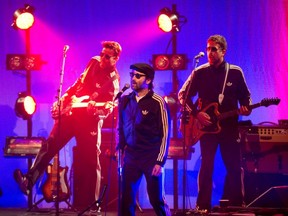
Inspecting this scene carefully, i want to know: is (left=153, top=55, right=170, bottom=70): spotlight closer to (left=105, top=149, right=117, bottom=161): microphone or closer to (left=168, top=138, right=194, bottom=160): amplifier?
(left=168, top=138, right=194, bottom=160): amplifier

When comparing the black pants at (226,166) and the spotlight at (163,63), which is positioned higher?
the spotlight at (163,63)

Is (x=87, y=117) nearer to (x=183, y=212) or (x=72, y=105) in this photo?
(x=72, y=105)

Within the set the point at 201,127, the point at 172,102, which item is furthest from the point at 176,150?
the point at 201,127

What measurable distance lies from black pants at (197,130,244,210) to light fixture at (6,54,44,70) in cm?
345

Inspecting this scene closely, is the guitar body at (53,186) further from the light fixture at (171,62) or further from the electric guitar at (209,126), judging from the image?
the light fixture at (171,62)

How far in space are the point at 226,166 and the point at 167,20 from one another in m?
2.85

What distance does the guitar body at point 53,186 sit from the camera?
30.4 feet

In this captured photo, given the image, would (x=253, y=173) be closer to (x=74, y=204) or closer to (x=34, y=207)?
(x=74, y=204)

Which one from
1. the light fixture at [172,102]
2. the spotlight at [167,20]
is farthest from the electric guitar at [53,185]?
the spotlight at [167,20]

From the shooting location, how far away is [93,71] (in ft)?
29.9

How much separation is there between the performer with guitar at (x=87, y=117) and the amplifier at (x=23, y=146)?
0.97ft

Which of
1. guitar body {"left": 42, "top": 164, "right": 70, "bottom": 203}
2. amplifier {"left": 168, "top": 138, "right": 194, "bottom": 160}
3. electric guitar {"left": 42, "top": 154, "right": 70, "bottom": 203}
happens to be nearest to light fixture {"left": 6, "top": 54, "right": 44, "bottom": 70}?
electric guitar {"left": 42, "top": 154, "right": 70, "bottom": 203}

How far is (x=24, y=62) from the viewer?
9.69 m

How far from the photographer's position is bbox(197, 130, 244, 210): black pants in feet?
26.6
